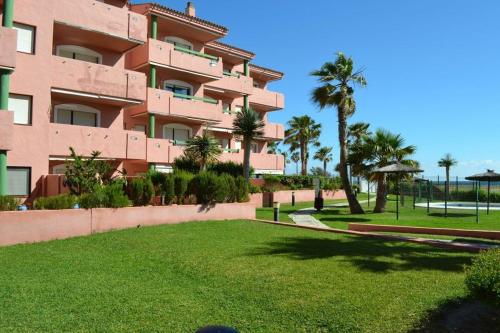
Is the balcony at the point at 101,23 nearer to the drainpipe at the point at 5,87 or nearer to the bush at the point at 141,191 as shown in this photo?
the drainpipe at the point at 5,87

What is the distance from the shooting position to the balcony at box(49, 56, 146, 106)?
1916 centimetres

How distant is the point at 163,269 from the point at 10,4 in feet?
46.3

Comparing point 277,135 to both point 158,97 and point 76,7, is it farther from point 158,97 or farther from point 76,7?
point 76,7

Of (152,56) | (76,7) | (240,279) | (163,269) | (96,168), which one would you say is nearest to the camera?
(240,279)

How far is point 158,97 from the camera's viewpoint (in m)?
25.2

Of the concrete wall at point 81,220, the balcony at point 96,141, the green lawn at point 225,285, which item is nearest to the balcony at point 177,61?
the balcony at point 96,141

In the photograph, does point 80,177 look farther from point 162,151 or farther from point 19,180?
point 162,151

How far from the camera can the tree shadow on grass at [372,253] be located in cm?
915

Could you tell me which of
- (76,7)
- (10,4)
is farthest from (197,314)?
(76,7)

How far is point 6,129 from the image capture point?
1612 centimetres

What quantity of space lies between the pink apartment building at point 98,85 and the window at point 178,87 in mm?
69

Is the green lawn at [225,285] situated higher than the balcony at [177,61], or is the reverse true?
the balcony at [177,61]

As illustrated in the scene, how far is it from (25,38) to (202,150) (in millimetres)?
9967

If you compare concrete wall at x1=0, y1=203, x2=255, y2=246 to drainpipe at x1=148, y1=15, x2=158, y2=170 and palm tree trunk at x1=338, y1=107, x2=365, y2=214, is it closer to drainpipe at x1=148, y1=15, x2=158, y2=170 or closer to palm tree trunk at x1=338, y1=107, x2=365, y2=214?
drainpipe at x1=148, y1=15, x2=158, y2=170
